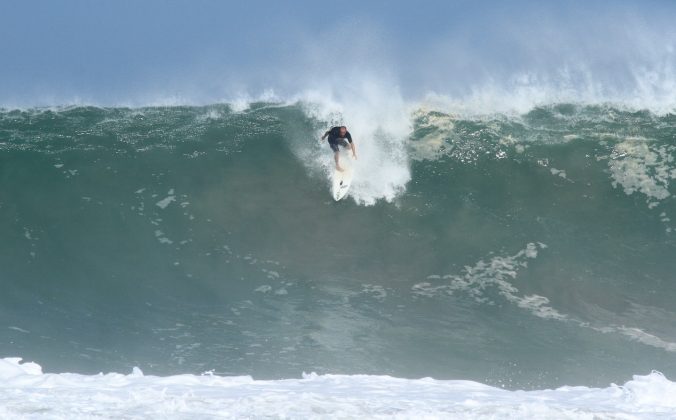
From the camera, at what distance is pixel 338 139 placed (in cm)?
1097

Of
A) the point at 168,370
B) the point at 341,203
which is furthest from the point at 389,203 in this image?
the point at 168,370

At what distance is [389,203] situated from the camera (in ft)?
36.6

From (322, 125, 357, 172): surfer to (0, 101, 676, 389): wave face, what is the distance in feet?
1.33

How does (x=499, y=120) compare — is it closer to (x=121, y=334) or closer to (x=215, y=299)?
(x=215, y=299)

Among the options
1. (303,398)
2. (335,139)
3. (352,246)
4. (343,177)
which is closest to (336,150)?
(335,139)

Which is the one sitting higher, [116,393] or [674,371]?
[674,371]

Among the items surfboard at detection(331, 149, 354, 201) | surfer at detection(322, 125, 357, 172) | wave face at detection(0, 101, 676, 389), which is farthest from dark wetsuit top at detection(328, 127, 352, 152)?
wave face at detection(0, 101, 676, 389)

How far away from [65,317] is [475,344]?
5981mm

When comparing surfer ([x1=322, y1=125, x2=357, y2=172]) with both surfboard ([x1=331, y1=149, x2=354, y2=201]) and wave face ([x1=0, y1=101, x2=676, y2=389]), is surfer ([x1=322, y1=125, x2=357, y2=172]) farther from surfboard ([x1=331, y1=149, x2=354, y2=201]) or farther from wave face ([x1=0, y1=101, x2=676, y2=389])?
wave face ([x1=0, y1=101, x2=676, y2=389])

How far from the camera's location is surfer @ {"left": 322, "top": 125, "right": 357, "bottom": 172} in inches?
423

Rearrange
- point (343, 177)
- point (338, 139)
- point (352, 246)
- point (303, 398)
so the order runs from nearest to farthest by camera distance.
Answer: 1. point (303, 398)
2. point (352, 246)
3. point (338, 139)
4. point (343, 177)

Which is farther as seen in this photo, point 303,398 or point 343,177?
point 343,177

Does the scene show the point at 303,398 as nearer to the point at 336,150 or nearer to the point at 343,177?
the point at 343,177

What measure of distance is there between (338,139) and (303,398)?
4.53m
